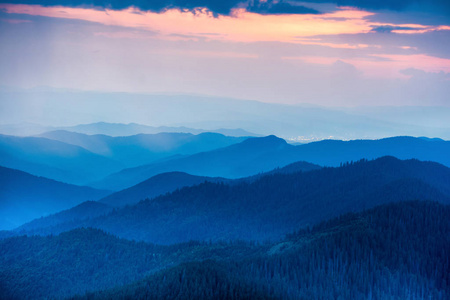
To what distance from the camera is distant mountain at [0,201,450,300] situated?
115 m

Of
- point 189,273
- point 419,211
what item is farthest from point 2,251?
point 419,211

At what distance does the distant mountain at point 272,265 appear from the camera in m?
115

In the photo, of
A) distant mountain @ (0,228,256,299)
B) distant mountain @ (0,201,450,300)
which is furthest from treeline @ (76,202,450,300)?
distant mountain @ (0,228,256,299)

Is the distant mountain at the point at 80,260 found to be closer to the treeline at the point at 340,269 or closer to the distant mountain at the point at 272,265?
the distant mountain at the point at 272,265

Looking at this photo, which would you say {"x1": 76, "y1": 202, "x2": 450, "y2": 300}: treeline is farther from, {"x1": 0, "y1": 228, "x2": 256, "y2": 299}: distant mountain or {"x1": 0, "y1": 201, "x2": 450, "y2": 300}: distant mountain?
{"x1": 0, "y1": 228, "x2": 256, "y2": 299}: distant mountain

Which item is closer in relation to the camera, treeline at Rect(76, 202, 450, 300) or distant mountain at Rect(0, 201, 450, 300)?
treeline at Rect(76, 202, 450, 300)

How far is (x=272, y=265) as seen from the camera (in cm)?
12938

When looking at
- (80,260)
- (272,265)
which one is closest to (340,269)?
(272,265)

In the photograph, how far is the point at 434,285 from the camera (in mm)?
119250

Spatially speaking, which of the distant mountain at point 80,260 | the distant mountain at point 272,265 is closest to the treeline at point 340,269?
the distant mountain at point 272,265

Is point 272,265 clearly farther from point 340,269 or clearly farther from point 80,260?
point 80,260

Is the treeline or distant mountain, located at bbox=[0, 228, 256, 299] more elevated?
the treeline

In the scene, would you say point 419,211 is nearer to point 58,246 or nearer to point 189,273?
point 189,273

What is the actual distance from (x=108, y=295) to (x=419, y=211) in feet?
265
